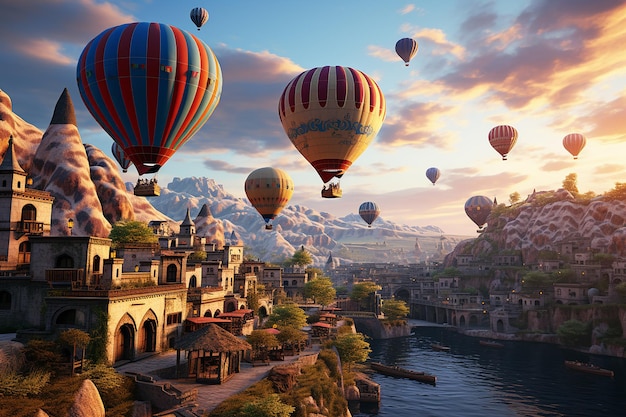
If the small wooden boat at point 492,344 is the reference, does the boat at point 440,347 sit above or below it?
below

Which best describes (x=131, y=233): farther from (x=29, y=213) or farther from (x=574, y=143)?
(x=574, y=143)

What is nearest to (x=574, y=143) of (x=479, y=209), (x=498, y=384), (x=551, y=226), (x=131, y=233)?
(x=551, y=226)

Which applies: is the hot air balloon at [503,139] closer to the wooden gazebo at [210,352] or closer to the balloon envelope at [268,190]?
the balloon envelope at [268,190]

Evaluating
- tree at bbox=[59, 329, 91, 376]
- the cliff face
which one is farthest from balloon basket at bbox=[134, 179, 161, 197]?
the cliff face

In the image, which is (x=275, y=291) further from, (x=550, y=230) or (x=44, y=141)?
(x=550, y=230)

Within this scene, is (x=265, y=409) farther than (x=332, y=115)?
No

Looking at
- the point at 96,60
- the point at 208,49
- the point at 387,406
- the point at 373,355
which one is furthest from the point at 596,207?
the point at 96,60

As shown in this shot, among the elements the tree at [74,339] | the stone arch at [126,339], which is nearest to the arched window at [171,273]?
the stone arch at [126,339]

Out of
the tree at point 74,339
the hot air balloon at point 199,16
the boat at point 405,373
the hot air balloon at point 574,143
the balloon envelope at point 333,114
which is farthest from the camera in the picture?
the hot air balloon at point 574,143
